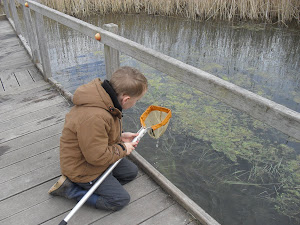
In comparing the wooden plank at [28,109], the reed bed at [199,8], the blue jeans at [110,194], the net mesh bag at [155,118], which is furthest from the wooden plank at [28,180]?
the reed bed at [199,8]

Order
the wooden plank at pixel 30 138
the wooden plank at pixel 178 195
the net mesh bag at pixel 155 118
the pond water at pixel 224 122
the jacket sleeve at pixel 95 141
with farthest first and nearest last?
the pond water at pixel 224 122, the wooden plank at pixel 30 138, the net mesh bag at pixel 155 118, the wooden plank at pixel 178 195, the jacket sleeve at pixel 95 141

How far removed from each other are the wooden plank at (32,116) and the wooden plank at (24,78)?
96cm

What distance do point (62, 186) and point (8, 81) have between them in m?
2.79

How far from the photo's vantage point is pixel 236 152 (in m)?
3.43

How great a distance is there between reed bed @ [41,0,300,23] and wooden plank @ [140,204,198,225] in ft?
23.5

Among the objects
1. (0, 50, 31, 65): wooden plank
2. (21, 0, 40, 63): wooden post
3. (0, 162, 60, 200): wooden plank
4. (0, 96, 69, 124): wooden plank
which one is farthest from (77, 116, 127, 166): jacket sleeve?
(0, 50, 31, 65): wooden plank

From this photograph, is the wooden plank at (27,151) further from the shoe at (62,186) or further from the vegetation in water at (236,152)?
the vegetation in water at (236,152)

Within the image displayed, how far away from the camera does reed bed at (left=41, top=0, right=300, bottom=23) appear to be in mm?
7648

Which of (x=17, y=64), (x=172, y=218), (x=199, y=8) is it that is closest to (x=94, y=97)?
(x=172, y=218)

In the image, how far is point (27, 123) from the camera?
9.57 feet

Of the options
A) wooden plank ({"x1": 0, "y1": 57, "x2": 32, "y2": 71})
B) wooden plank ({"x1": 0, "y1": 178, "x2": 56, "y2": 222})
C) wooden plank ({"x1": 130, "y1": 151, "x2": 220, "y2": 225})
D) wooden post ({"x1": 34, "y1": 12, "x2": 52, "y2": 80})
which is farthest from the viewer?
wooden plank ({"x1": 0, "y1": 57, "x2": 32, "y2": 71})

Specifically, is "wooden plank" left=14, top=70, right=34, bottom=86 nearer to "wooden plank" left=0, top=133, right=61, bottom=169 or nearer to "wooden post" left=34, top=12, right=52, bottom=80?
"wooden post" left=34, top=12, right=52, bottom=80

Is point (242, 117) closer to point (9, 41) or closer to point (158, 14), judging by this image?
point (9, 41)

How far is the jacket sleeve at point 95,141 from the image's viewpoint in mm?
1619
